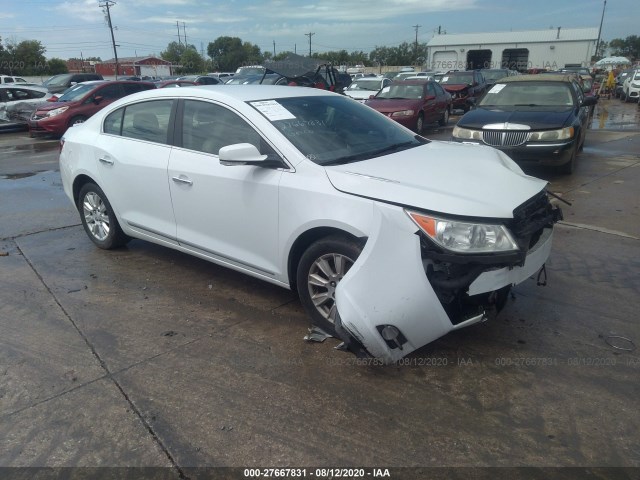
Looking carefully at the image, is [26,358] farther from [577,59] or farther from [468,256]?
[577,59]

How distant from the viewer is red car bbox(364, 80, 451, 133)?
14.0 m

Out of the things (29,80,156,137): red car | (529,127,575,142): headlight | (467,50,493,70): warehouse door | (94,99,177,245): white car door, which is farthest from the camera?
(467,50,493,70): warehouse door

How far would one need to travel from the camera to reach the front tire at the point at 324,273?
10.6 ft

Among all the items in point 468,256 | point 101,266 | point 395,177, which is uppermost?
point 395,177

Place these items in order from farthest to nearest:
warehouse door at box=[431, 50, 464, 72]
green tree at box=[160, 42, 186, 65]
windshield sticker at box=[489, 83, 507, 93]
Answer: green tree at box=[160, 42, 186, 65] → warehouse door at box=[431, 50, 464, 72] → windshield sticker at box=[489, 83, 507, 93]

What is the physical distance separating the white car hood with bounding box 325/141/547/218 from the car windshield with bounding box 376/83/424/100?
38.5 feet

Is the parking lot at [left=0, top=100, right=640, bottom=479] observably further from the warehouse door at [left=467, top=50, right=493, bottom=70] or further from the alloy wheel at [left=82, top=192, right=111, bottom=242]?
→ the warehouse door at [left=467, top=50, right=493, bottom=70]

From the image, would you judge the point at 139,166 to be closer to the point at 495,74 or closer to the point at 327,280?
the point at 327,280

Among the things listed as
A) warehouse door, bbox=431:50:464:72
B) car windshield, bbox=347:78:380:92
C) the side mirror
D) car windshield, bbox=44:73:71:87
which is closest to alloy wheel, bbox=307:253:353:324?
the side mirror

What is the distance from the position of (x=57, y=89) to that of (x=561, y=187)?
70.8ft

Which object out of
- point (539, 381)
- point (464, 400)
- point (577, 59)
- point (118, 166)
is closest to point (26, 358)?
point (118, 166)

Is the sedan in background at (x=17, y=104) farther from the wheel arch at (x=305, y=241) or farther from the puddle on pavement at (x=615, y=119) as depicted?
the puddle on pavement at (x=615, y=119)

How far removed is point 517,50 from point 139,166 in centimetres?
5130

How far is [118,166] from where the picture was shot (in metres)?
4.70
